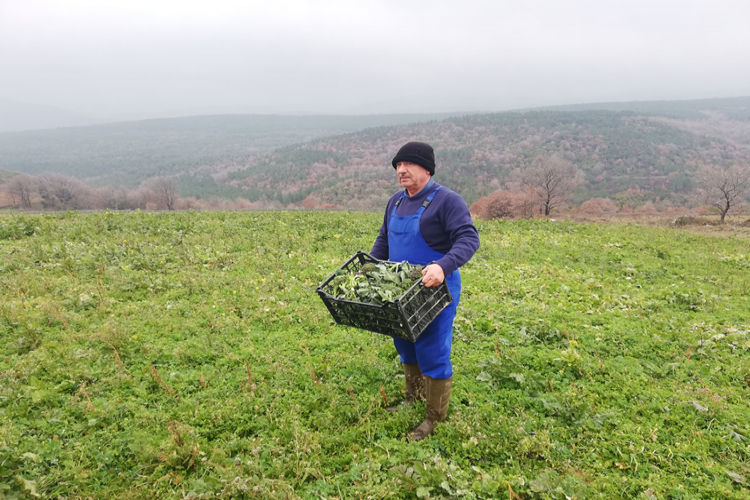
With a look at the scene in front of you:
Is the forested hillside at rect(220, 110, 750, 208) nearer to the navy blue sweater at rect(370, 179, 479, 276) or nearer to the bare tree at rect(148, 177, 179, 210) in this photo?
the bare tree at rect(148, 177, 179, 210)

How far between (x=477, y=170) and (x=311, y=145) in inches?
2734

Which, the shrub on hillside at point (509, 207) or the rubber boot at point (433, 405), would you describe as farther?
the shrub on hillside at point (509, 207)

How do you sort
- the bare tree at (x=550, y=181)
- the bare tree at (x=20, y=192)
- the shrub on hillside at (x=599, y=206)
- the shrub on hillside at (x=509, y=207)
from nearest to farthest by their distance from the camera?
1. the bare tree at (x=550, y=181)
2. the shrub on hillside at (x=509, y=207)
3. the shrub on hillside at (x=599, y=206)
4. the bare tree at (x=20, y=192)

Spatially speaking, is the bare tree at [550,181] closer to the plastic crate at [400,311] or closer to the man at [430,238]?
the man at [430,238]

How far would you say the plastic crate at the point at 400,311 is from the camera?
10.5 ft

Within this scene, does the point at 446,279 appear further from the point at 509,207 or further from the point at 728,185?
the point at 509,207

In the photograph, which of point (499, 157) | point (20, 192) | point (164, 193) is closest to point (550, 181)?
point (499, 157)

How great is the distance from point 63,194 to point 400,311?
8565cm

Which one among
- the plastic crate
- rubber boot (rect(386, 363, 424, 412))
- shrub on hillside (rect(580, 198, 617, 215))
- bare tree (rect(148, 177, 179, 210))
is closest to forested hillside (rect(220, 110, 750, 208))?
shrub on hillside (rect(580, 198, 617, 215))

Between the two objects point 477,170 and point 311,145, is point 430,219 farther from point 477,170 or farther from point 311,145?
point 311,145

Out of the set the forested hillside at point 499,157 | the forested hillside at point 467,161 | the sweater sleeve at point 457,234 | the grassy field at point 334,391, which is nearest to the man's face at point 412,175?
the sweater sleeve at point 457,234

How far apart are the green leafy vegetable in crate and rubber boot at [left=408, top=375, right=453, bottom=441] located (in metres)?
1.25

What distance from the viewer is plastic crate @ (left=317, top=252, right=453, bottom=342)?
3215mm

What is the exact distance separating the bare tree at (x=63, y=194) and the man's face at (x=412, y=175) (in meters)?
80.9
